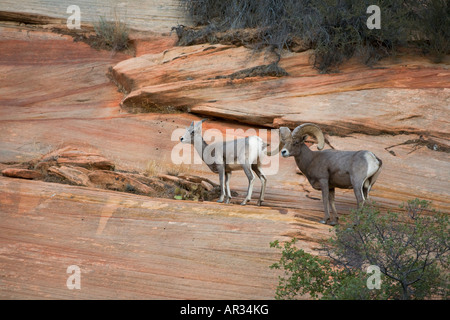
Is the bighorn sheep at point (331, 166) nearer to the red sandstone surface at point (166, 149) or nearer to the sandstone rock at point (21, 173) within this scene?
the red sandstone surface at point (166, 149)

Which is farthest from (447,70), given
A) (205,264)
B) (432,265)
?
(205,264)

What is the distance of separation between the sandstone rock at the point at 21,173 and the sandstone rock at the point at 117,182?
107 centimetres

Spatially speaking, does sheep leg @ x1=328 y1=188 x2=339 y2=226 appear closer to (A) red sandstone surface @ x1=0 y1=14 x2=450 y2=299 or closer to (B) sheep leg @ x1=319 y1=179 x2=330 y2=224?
(B) sheep leg @ x1=319 y1=179 x2=330 y2=224

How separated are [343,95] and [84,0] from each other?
10056 mm

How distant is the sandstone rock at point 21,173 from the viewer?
11.2 m

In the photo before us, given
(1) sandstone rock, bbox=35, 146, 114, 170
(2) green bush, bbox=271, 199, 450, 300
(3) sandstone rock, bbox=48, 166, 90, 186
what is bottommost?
(2) green bush, bbox=271, 199, 450, 300

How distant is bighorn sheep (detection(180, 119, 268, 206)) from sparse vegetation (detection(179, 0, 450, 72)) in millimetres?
4481

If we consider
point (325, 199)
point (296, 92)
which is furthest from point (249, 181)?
point (296, 92)

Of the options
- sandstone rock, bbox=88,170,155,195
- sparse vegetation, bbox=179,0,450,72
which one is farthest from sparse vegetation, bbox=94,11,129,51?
sandstone rock, bbox=88,170,155,195

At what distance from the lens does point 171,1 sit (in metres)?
18.6

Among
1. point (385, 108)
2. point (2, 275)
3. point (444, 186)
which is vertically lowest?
point (2, 275)

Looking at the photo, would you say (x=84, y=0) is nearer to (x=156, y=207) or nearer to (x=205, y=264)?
(x=156, y=207)

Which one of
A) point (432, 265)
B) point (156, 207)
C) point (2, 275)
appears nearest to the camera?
point (432, 265)

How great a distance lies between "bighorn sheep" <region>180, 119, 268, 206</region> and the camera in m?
10.6
